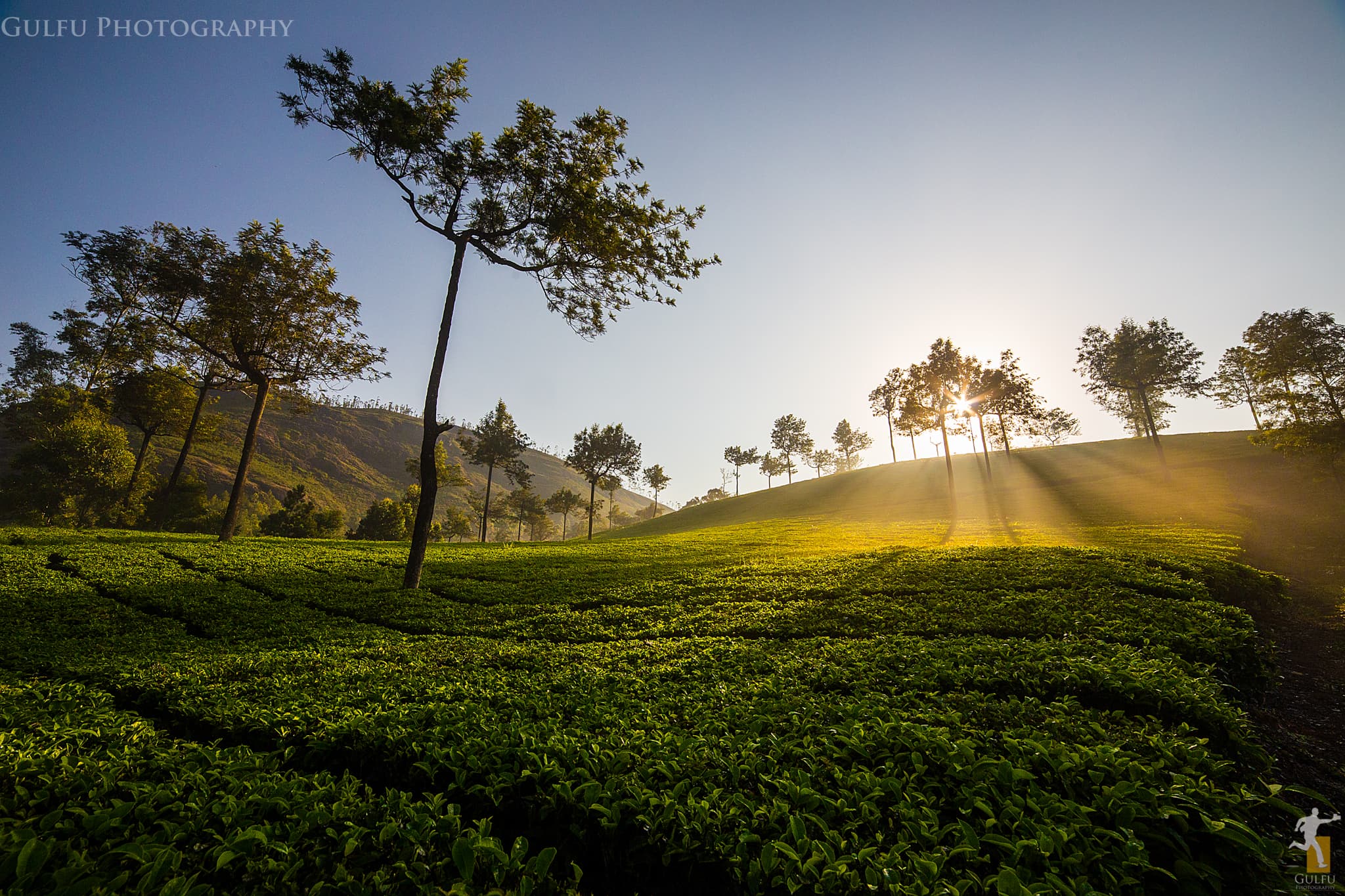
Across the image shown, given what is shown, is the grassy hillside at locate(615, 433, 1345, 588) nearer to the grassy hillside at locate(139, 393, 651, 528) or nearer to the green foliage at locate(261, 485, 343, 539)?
the green foliage at locate(261, 485, 343, 539)

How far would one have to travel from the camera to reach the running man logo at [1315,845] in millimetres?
3754

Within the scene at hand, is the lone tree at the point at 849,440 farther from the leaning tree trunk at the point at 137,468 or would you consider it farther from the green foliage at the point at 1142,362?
the leaning tree trunk at the point at 137,468

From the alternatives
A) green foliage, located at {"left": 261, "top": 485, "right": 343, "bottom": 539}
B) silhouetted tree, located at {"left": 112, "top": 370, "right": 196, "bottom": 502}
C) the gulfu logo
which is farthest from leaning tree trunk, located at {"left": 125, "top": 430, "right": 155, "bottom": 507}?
the gulfu logo

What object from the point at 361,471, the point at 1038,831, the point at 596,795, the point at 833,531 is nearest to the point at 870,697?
the point at 1038,831

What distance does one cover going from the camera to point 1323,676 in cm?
908

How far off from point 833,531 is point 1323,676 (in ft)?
91.3

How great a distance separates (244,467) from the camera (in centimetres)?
2588

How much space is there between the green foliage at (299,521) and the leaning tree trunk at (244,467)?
2710 cm

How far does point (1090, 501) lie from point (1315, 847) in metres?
48.4

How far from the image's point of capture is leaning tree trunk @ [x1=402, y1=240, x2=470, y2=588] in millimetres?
16938

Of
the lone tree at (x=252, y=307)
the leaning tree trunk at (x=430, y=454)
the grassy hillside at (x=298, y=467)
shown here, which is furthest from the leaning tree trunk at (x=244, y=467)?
the grassy hillside at (x=298, y=467)

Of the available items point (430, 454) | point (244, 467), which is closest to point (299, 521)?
point (244, 467)

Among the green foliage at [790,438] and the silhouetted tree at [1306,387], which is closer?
the silhouetted tree at [1306,387]

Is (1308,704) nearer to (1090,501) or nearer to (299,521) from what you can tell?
(1090,501)
